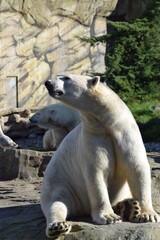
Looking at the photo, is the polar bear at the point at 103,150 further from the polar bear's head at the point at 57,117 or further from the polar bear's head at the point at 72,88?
the polar bear's head at the point at 57,117

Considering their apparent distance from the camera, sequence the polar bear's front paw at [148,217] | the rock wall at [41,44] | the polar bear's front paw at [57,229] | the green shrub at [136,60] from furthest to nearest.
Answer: the rock wall at [41,44] → the green shrub at [136,60] → the polar bear's front paw at [148,217] → the polar bear's front paw at [57,229]

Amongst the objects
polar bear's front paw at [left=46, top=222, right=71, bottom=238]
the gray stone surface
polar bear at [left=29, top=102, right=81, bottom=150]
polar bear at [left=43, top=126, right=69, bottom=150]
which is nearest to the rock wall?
polar bear at [left=43, top=126, right=69, bottom=150]

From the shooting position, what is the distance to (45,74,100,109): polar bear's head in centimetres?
363

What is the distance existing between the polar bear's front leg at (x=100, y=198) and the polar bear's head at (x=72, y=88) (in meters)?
0.45

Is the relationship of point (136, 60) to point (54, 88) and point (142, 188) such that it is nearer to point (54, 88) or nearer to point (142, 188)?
point (142, 188)

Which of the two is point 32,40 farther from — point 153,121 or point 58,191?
point 58,191

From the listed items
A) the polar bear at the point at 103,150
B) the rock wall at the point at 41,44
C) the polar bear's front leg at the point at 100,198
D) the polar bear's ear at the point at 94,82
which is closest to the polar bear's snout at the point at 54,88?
the polar bear at the point at 103,150

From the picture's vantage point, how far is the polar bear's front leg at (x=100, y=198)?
3.68m

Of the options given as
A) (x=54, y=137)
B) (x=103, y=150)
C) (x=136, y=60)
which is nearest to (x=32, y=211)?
(x=103, y=150)

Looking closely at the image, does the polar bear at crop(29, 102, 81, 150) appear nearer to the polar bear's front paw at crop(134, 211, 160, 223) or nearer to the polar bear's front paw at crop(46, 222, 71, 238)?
the polar bear's front paw at crop(134, 211, 160, 223)

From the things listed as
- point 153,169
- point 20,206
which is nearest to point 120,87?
point 153,169

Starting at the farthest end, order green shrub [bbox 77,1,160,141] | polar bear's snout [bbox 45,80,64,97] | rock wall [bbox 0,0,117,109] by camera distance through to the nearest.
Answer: rock wall [bbox 0,0,117,109] → green shrub [bbox 77,1,160,141] → polar bear's snout [bbox 45,80,64,97]

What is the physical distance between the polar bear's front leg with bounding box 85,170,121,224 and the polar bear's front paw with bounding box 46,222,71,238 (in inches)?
9.6

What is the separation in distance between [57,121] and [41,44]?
6.86 m
